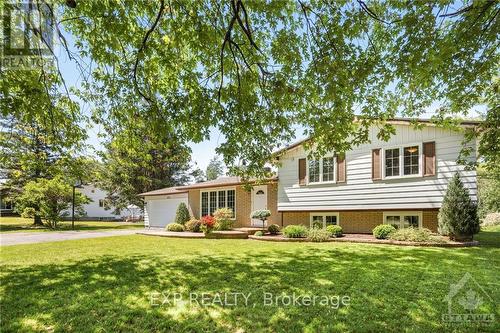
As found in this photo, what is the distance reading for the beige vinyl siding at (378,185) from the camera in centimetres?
1155

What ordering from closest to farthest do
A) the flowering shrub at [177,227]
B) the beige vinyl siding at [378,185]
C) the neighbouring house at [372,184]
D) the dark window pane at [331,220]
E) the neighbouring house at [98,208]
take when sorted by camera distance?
the beige vinyl siding at [378,185] < the neighbouring house at [372,184] < the dark window pane at [331,220] < the flowering shrub at [177,227] < the neighbouring house at [98,208]

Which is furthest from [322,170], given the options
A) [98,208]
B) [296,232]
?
[98,208]

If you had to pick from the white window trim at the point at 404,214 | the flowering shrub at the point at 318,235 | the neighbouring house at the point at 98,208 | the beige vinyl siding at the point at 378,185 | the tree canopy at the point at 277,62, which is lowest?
Result: the neighbouring house at the point at 98,208

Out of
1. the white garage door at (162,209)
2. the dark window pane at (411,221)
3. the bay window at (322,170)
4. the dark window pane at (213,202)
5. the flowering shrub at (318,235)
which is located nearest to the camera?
the flowering shrub at (318,235)

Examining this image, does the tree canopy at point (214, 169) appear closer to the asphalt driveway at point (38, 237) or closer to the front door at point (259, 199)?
the asphalt driveway at point (38, 237)

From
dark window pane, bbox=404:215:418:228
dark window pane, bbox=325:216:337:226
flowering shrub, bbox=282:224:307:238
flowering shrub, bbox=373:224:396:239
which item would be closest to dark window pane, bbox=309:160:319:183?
dark window pane, bbox=325:216:337:226

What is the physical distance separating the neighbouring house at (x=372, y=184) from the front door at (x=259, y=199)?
6cm

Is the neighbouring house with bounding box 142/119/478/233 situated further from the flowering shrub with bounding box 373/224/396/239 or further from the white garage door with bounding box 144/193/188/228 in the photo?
the white garage door with bounding box 144/193/188/228

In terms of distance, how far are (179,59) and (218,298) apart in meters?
5.10

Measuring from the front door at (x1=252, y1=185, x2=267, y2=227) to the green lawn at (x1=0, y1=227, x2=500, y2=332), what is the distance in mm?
8617

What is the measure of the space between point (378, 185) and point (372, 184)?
261mm

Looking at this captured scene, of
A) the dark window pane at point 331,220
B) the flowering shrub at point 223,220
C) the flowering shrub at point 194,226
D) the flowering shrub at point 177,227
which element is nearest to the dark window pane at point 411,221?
the dark window pane at point 331,220

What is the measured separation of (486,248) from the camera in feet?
31.5

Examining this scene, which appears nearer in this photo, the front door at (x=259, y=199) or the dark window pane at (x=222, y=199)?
the front door at (x=259, y=199)
